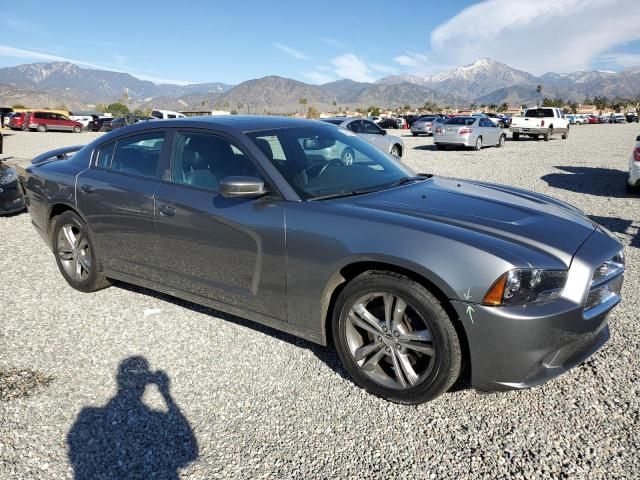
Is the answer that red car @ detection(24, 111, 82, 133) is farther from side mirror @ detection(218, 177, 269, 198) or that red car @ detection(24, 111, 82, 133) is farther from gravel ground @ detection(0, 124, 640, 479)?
side mirror @ detection(218, 177, 269, 198)

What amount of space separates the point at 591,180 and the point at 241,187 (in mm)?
11203

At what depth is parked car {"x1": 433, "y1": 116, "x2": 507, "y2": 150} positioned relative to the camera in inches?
779

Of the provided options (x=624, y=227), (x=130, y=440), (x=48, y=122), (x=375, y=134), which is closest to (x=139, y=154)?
(x=130, y=440)

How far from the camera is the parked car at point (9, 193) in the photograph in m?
7.79

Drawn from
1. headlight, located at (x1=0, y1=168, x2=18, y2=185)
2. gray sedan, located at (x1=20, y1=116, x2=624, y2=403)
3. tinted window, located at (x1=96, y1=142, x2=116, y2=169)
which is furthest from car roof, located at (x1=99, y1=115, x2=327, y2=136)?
headlight, located at (x1=0, y1=168, x2=18, y2=185)

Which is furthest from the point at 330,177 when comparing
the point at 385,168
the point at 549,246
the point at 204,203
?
the point at 549,246

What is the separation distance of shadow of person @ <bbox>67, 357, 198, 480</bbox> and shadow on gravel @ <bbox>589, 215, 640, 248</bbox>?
595cm

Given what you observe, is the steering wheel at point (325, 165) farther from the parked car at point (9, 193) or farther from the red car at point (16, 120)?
the red car at point (16, 120)

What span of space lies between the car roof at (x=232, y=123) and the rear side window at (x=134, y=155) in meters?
0.10

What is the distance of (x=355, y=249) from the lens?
9.21 ft

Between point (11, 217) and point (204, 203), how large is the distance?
6.44m

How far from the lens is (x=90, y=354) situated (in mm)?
3533

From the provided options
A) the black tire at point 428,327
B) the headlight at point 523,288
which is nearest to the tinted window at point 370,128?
the black tire at point 428,327

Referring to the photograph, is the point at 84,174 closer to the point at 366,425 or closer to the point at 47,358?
the point at 47,358
